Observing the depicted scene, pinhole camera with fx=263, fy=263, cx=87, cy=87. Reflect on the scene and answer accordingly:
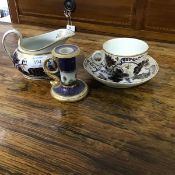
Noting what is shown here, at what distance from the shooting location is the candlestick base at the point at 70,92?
64 cm

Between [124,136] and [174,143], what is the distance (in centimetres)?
10

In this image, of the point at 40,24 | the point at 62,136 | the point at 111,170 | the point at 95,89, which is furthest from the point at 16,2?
the point at 111,170

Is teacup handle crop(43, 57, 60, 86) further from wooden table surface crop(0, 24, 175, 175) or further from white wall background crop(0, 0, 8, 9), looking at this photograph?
white wall background crop(0, 0, 8, 9)

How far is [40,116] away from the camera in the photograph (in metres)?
0.60

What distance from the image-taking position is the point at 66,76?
0.64m

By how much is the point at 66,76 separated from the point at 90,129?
0.15 metres

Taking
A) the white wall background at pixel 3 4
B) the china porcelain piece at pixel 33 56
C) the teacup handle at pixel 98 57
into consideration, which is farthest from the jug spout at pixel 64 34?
the white wall background at pixel 3 4

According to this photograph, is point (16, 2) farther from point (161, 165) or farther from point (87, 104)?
point (161, 165)

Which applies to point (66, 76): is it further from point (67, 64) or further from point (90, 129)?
point (90, 129)

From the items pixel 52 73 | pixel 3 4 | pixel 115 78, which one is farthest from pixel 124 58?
pixel 3 4

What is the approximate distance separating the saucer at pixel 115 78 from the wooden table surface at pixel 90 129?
0.9 inches

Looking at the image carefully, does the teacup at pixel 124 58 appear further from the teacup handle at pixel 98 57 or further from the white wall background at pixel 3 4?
the white wall background at pixel 3 4

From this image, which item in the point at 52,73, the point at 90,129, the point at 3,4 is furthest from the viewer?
the point at 3,4

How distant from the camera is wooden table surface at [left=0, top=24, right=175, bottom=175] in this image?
478 mm
